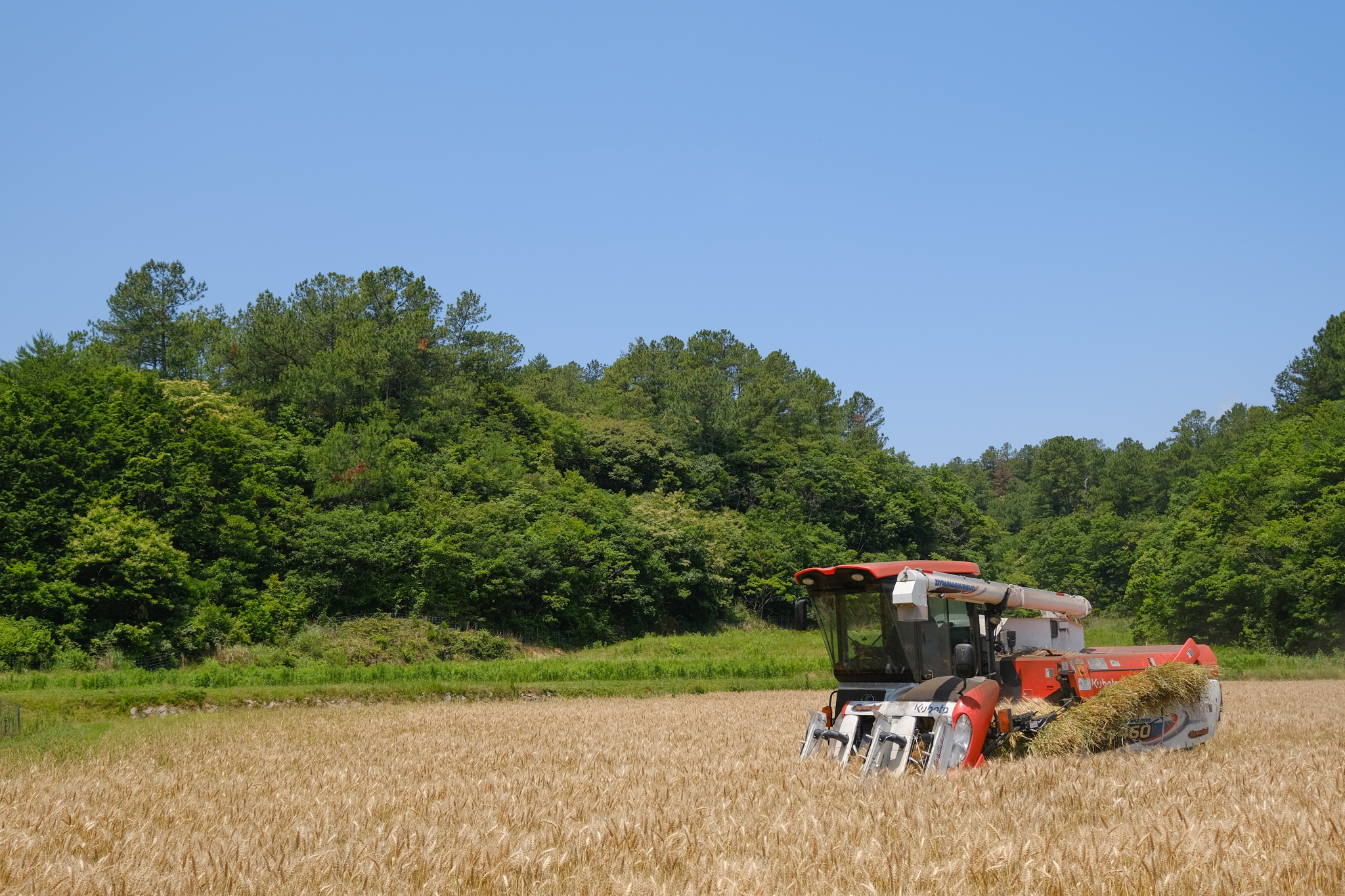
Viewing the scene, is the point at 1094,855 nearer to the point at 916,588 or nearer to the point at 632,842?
the point at 632,842

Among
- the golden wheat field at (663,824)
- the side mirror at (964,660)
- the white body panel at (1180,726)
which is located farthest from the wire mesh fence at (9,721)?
the white body panel at (1180,726)

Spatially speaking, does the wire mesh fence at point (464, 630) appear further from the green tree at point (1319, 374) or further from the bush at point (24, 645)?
the green tree at point (1319, 374)

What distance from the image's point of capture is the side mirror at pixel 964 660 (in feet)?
36.3

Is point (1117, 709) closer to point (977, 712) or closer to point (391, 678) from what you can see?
point (977, 712)

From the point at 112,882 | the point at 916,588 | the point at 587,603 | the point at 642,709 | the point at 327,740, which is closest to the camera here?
the point at 112,882

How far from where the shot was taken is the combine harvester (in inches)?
435

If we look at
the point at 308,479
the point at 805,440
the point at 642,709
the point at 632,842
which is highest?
the point at 805,440

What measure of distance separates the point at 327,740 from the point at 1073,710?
12787 millimetres

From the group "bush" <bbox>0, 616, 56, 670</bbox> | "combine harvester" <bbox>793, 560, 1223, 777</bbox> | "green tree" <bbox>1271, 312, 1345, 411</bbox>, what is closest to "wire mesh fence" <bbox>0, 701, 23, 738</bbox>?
"combine harvester" <bbox>793, 560, 1223, 777</bbox>

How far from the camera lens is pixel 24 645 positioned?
3581 cm

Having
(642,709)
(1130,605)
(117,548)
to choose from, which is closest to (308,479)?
(117,548)

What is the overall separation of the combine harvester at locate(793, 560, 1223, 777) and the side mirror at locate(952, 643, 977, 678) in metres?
0.02

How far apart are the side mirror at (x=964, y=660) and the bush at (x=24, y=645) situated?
116ft

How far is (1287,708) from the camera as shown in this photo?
22.6m
